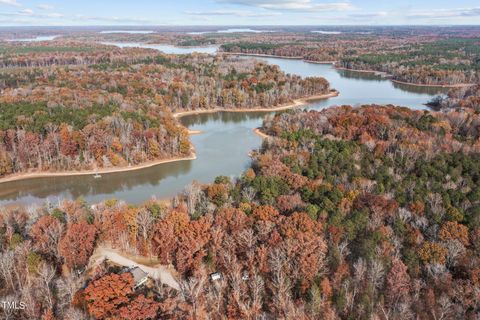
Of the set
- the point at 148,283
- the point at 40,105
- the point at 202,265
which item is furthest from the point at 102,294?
the point at 40,105

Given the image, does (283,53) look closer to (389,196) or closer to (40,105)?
(40,105)

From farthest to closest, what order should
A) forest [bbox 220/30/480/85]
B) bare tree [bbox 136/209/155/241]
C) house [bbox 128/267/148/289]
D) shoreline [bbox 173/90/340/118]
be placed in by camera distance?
1. forest [bbox 220/30/480/85]
2. shoreline [bbox 173/90/340/118]
3. bare tree [bbox 136/209/155/241]
4. house [bbox 128/267/148/289]

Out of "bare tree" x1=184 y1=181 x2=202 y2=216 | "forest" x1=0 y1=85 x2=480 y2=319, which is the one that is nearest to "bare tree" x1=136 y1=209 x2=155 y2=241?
"forest" x1=0 y1=85 x2=480 y2=319

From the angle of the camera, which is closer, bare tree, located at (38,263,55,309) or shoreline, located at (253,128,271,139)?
bare tree, located at (38,263,55,309)

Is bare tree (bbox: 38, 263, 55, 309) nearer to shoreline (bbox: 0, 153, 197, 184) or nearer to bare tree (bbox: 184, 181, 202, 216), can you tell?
bare tree (bbox: 184, 181, 202, 216)

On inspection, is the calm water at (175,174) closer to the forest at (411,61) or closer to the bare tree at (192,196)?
the bare tree at (192,196)

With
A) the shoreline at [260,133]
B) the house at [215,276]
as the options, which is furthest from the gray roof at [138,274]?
the shoreline at [260,133]
